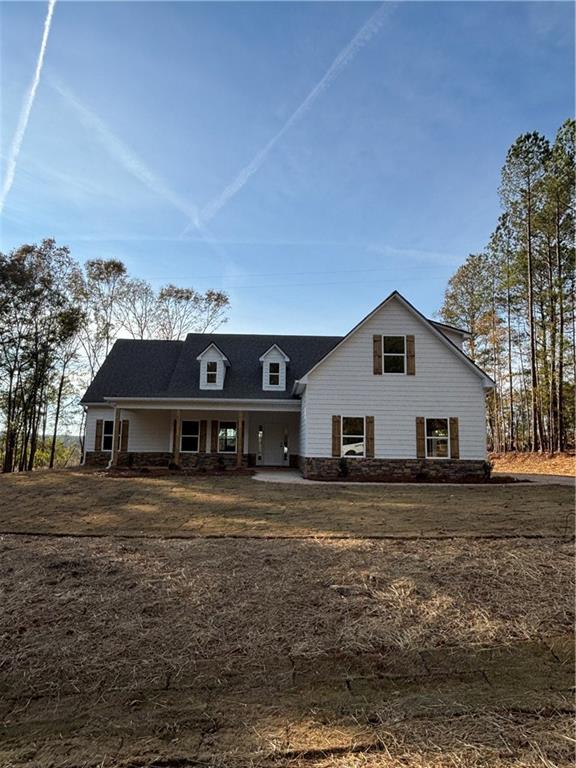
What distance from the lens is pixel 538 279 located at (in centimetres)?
2200

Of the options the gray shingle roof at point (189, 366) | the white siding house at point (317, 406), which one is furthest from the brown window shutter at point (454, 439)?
the gray shingle roof at point (189, 366)

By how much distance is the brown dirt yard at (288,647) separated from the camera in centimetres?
224

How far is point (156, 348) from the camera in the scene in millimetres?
21500

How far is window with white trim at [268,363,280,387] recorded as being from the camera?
18438mm

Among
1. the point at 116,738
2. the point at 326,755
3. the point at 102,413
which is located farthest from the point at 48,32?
the point at 102,413

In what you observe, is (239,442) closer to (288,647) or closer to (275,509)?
(275,509)

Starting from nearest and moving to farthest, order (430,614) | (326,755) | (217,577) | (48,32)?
(326,755) < (430,614) < (217,577) < (48,32)

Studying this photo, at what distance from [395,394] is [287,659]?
1223 cm

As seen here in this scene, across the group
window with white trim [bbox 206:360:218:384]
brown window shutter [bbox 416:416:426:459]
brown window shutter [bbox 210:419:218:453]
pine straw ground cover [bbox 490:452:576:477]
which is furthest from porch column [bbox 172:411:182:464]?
pine straw ground cover [bbox 490:452:576:477]

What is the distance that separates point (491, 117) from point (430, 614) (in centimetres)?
1275

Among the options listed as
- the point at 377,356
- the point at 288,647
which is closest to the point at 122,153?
the point at 377,356

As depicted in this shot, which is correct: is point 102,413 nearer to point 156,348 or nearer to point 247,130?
point 156,348

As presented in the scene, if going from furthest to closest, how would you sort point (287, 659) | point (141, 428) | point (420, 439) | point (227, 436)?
point (141, 428)
point (227, 436)
point (420, 439)
point (287, 659)

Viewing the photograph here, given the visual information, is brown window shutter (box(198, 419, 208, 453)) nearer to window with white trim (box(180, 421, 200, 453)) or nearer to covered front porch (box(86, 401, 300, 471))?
covered front porch (box(86, 401, 300, 471))
